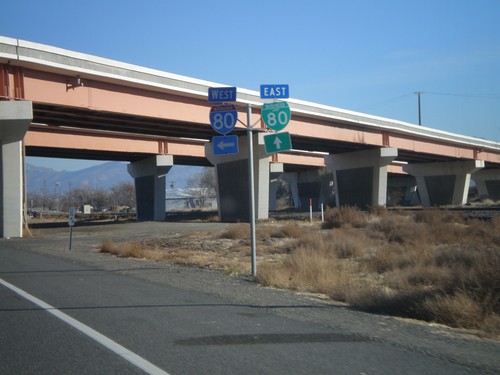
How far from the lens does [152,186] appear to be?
2320 inches

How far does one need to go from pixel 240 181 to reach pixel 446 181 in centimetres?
4078

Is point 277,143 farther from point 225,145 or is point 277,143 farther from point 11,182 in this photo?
point 11,182

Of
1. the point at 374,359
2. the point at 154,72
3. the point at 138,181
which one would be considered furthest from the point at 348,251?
the point at 138,181

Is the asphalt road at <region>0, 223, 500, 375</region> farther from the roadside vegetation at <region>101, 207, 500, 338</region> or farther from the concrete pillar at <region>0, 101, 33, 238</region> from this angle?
the concrete pillar at <region>0, 101, 33, 238</region>

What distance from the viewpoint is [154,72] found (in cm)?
3397

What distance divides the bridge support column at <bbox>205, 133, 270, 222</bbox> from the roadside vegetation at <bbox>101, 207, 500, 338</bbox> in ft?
39.5

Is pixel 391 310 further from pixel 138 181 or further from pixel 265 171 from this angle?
pixel 138 181

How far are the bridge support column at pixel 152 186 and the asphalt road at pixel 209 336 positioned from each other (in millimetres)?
45012

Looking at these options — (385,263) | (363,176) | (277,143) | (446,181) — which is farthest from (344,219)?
(446,181)

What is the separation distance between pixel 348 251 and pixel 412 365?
1348 cm

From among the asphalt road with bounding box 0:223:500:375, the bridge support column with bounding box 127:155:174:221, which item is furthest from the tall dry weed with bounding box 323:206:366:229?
the bridge support column with bounding box 127:155:174:221

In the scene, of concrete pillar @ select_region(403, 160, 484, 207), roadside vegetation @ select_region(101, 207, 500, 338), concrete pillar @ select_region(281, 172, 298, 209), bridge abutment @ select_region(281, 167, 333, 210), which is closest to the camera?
roadside vegetation @ select_region(101, 207, 500, 338)

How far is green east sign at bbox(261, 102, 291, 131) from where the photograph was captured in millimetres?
14211

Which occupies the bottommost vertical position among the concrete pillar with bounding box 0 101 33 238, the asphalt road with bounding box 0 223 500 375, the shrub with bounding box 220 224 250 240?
the asphalt road with bounding box 0 223 500 375
